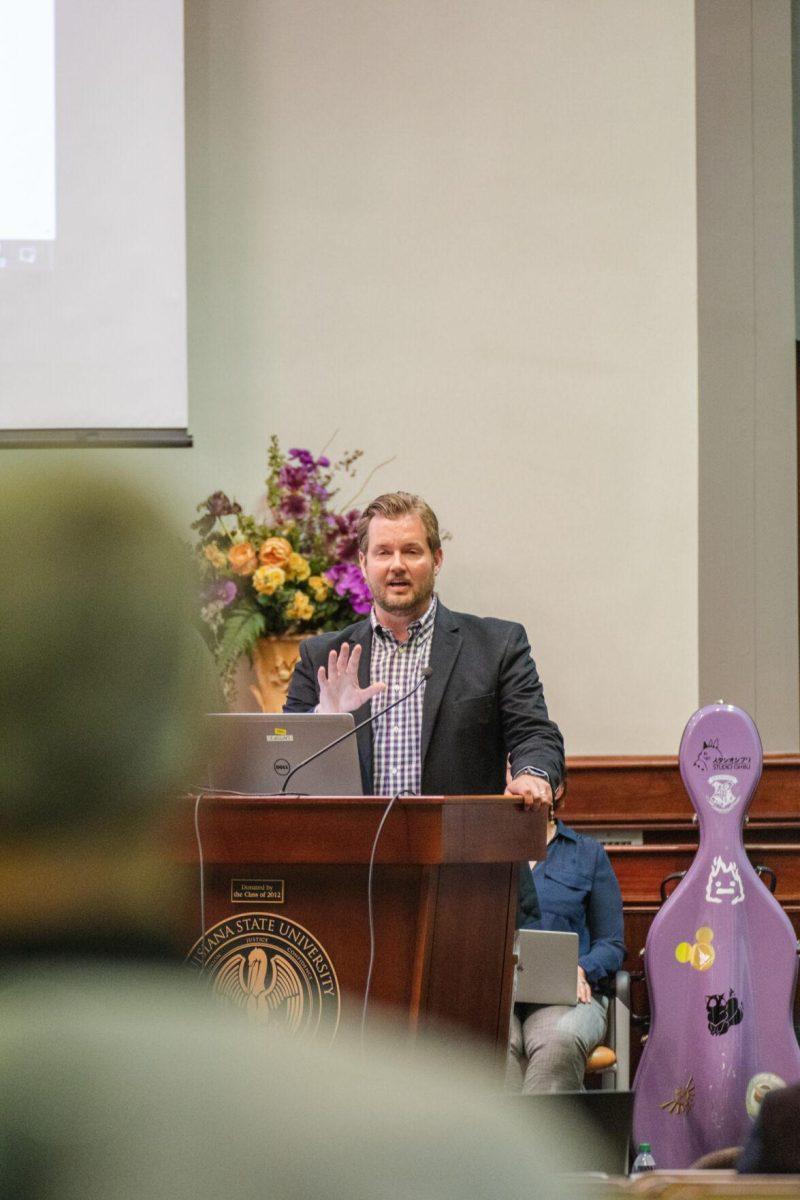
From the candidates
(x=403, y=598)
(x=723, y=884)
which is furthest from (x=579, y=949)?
(x=403, y=598)

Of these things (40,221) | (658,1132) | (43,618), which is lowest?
(658,1132)

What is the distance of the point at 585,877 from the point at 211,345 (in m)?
2.32

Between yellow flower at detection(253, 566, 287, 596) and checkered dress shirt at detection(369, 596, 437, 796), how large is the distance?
729 mm

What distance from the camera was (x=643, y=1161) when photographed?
315cm

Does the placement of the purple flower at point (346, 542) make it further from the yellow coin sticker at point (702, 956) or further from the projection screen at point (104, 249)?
the yellow coin sticker at point (702, 956)

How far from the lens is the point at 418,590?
3420mm

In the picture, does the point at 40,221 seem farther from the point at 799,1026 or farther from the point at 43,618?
the point at 43,618

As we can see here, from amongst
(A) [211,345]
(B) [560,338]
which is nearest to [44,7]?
(A) [211,345]

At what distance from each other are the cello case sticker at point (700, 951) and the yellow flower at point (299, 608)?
1.40 metres

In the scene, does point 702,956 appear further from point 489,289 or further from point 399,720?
point 489,289

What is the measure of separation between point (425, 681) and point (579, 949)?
937 millimetres

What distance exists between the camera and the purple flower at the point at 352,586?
166 inches

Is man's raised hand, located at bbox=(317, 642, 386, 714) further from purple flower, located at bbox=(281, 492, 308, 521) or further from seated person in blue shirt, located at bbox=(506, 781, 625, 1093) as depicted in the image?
purple flower, located at bbox=(281, 492, 308, 521)

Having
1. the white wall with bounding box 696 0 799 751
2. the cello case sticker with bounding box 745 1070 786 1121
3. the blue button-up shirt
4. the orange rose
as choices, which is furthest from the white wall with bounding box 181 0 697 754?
the cello case sticker with bounding box 745 1070 786 1121
